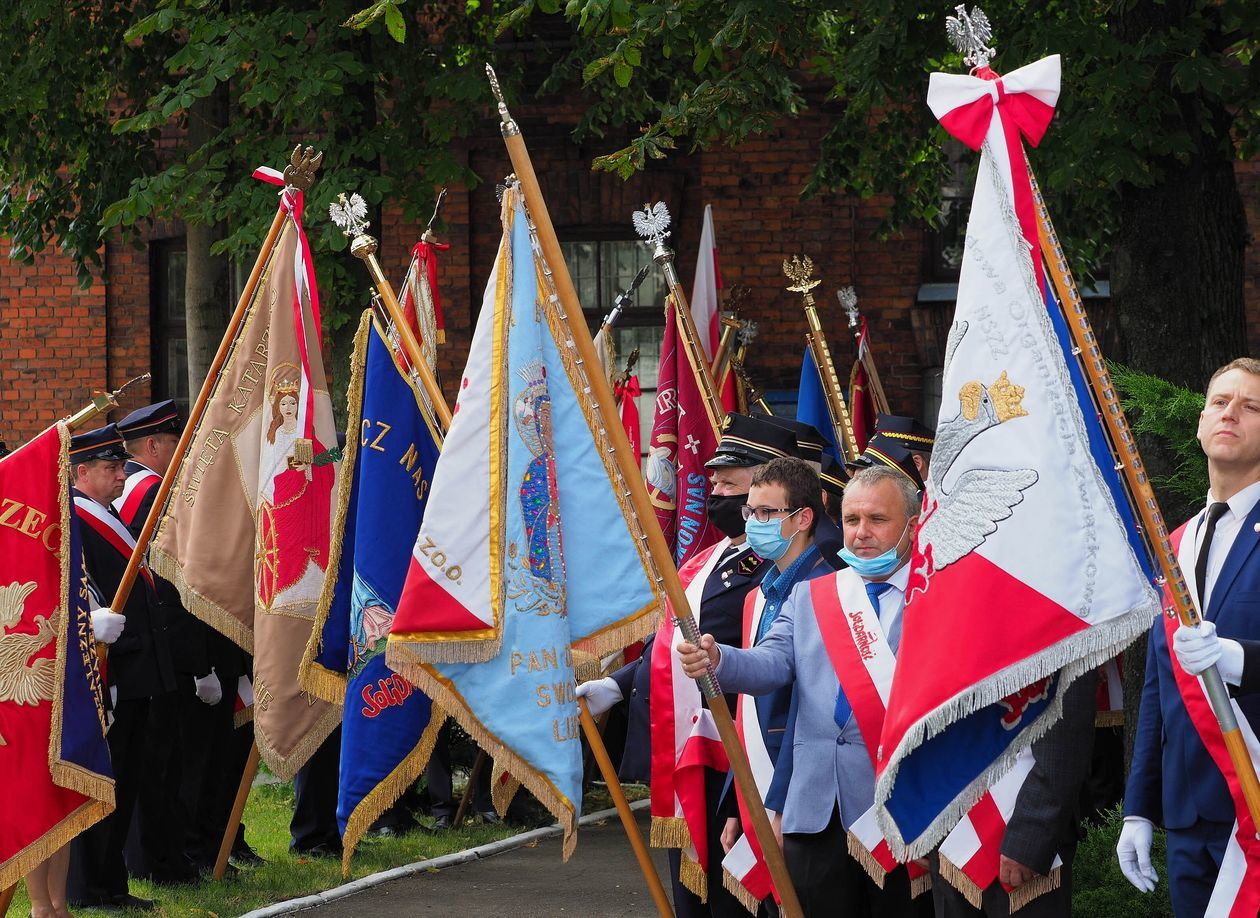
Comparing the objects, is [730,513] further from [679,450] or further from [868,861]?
[679,450]

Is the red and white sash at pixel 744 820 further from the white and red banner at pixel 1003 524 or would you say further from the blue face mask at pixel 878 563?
the white and red banner at pixel 1003 524

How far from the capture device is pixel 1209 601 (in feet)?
12.6

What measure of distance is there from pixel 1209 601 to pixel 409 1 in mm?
6904

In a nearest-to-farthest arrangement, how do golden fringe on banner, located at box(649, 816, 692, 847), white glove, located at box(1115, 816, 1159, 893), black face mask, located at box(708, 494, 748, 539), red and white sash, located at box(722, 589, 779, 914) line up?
white glove, located at box(1115, 816, 1159, 893) < red and white sash, located at box(722, 589, 779, 914) < golden fringe on banner, located at box(649, 816, 692, 847) < black face mask, located at box(708, 494, 748, 539)

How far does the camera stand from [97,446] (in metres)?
7.13

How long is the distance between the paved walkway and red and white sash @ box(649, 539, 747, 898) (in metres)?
1.81

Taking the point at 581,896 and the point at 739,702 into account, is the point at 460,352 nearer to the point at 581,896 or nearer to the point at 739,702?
the point at 581,896

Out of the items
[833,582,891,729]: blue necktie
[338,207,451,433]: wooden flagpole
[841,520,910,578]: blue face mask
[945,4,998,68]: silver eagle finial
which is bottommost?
[833,582,891,729]: blue necktie

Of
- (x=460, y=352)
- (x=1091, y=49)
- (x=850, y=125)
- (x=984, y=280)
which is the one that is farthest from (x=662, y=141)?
A: (x=460, y=352)

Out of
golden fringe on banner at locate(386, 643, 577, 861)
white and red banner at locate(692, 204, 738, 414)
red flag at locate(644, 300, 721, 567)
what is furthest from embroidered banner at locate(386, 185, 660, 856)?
white and red banner at locate(692, 204, 738, 414)

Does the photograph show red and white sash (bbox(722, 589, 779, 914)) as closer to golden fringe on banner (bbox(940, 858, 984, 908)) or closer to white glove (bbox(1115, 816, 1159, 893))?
golden fringe on banner (bbox(940, 858, 984, 908))

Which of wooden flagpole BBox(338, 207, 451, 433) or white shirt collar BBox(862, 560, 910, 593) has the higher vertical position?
wooden flagpole BBox(338, 207, 451, 433)

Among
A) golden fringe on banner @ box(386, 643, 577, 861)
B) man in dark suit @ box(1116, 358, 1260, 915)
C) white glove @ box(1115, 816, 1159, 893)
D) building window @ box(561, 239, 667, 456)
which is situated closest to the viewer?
man in dark suit @ box(1116, 358, 1260, 915)

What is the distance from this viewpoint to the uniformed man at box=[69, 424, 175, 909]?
22.7 ft
